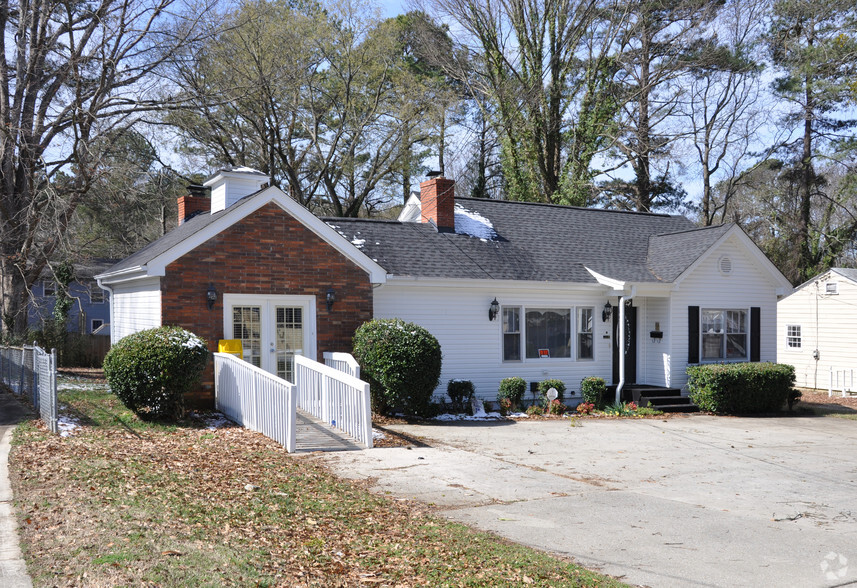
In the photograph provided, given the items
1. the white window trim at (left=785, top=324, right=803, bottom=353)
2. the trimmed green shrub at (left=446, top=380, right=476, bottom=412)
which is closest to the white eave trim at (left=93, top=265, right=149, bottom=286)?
the trimmed green shrub at (left=446, top=380, right=476, bottom=412)

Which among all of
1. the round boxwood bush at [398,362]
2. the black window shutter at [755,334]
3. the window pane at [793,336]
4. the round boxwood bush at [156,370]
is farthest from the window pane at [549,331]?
the window pane at [793,336]

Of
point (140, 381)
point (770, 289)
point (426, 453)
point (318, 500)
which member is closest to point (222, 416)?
point (140, 381)

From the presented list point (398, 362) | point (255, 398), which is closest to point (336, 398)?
point (255, 398)

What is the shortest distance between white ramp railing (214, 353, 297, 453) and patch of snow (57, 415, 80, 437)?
8.22ft

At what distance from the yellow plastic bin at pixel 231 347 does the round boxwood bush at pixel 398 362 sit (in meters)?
2.25

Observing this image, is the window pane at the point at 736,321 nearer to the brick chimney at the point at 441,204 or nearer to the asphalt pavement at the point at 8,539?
the brick chimney at the point at 441,204

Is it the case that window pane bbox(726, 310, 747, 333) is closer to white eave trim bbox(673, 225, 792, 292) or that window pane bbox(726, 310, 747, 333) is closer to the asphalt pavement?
white eave trim bbox(673, 225, 792, 292)

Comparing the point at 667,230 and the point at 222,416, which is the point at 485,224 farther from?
the point at 222,416

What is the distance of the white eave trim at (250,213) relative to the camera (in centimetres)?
1390

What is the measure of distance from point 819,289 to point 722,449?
572 inches

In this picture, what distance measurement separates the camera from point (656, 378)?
736 inches

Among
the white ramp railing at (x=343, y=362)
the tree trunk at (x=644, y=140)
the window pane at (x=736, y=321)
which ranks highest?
the tree trunk at (x=644, y=140)

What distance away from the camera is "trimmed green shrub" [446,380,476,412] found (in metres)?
16.4

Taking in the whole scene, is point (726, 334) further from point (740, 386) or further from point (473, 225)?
point (473, 225)
